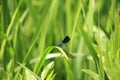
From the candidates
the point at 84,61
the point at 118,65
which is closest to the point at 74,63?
the point at 84,61

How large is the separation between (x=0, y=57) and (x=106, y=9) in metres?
0.87

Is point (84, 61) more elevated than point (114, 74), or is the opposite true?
point (114, 74)

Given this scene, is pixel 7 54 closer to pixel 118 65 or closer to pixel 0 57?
pixel 0 57

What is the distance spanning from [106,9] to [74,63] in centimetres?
58

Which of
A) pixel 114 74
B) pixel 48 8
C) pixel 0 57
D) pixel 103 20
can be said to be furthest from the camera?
pixel 103 20

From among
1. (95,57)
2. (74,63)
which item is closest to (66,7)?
(74,63)

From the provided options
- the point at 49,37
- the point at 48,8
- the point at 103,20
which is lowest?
the point at 103,20

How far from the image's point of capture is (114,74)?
905 mm

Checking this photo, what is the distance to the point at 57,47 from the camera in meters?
0.91

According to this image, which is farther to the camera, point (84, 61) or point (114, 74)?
point (84, 61)

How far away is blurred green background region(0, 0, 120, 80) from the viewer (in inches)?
36.4

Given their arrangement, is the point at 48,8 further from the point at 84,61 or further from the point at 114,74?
the point at 114,74

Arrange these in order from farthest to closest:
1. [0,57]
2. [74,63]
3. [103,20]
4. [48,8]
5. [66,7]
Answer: [103,20]
[66,7]
[74,63]
[48,8]
[0,57]

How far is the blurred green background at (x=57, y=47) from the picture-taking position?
924 mm
